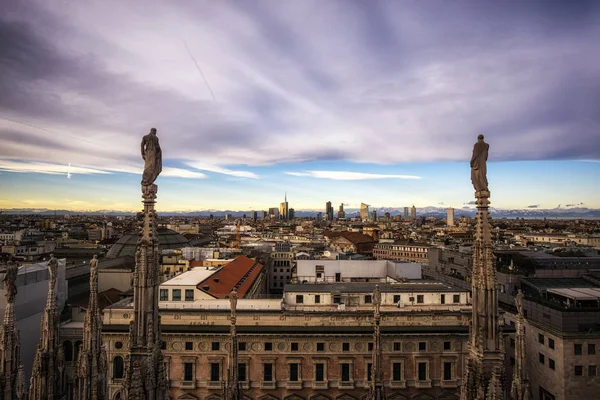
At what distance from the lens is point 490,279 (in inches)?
366

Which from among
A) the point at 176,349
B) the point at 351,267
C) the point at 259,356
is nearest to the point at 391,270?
the point at 351,267

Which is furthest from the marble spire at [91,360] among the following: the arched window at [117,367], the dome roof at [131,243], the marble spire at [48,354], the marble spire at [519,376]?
the dome roof at [131,243]

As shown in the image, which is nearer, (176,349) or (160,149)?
(160,149)

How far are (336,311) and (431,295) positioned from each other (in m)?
10.3

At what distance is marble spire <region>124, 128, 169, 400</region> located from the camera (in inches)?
355

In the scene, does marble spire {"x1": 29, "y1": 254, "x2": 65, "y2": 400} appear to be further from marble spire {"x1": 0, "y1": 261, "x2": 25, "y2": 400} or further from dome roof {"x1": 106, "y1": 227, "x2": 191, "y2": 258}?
dome roof {"x1": 106, "y1": 227, "x2": 191, "y2": 258}

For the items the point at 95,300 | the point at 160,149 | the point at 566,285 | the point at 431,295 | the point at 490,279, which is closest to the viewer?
the point at 490,279

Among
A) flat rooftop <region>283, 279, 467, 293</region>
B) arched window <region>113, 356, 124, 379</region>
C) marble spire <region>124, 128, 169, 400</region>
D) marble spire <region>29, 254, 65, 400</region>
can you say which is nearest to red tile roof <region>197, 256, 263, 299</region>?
flat rooftop <region>283, 279, 467, 293</region>

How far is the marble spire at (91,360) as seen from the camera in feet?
39.3

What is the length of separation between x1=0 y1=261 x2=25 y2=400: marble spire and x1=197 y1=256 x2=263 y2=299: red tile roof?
26.3m

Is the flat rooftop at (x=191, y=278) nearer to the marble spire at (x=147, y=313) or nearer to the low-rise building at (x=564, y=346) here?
the marble spire at (x=147, y=313)

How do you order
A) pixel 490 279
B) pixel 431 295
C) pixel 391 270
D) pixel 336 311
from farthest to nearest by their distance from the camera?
1. pixel 391 270
2. pixel 431 295
3. pixel 336 311
4. pixel 490 279

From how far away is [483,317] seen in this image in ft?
30.4

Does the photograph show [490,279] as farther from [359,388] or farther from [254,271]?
[254,271]
